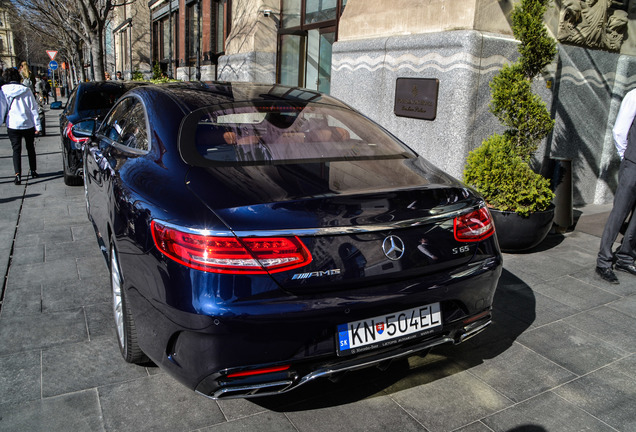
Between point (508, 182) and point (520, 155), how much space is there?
0.54m

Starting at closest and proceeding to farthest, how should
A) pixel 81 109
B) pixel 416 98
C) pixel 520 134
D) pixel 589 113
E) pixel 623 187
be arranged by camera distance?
pixel 623 187
pixel 520 134
pixel 416 98
pixel 589 113
pixel 81 109

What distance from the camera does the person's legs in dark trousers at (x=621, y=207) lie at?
15.8ft

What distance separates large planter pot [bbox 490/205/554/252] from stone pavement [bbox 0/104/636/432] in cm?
71

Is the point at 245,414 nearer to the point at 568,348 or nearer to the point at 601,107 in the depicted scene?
the point at 568,348

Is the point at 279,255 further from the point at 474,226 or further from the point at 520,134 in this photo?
the point at 520,134

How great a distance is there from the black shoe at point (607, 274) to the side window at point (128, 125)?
13.6ft

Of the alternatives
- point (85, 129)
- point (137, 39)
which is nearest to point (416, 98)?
point (85, 129)

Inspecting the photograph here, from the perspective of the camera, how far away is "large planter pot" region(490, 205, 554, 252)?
17.8 feet

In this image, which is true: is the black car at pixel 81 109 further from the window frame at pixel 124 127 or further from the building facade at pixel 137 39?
the building facade at pixel 137 39

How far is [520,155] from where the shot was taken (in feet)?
19.3

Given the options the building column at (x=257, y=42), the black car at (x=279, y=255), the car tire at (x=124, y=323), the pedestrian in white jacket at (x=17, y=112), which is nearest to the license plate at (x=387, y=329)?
the black car at (x=279, y=255)

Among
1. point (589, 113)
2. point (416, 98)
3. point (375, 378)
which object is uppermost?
point (416, 98)

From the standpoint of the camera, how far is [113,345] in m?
3.47

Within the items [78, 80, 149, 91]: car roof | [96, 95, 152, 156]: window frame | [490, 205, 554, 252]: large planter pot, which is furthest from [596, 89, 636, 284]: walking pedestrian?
[78, 80, 149, 91]: car roof
